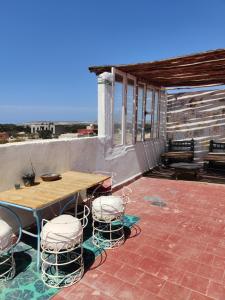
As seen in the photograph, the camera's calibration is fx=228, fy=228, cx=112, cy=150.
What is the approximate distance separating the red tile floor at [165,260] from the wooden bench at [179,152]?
140 inches

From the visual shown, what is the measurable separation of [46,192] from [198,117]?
23.4 feet

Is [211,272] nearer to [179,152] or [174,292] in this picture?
[174,292]

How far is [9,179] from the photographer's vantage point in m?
3.11

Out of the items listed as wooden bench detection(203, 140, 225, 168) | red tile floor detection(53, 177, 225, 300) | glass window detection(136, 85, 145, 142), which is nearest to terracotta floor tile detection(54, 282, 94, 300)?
red tile floor detection(53, 177, 225, 300)

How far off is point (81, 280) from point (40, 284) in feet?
1.35

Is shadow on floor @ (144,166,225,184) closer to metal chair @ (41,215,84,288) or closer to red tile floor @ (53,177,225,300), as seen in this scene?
red tile floor @ (53,177,225,300)

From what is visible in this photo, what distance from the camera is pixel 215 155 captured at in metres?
7.59

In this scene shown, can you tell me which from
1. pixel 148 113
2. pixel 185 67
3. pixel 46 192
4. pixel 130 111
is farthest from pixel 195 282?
pixel 148 113

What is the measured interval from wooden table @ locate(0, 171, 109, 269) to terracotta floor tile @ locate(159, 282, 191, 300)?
4.49ft

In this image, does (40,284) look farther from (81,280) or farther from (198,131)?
(198,131)

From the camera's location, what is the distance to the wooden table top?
8.09 ft

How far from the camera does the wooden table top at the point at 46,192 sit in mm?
2467

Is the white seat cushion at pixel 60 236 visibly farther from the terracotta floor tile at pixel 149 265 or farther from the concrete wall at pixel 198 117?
the concrete wall at pixel 198 117

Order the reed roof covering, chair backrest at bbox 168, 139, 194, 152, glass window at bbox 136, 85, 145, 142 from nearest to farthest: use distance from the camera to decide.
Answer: the reed roof covering, glass window at bbox 136, 85, 145, 142, chair backrest at bbox 168, 139, 194, 152
